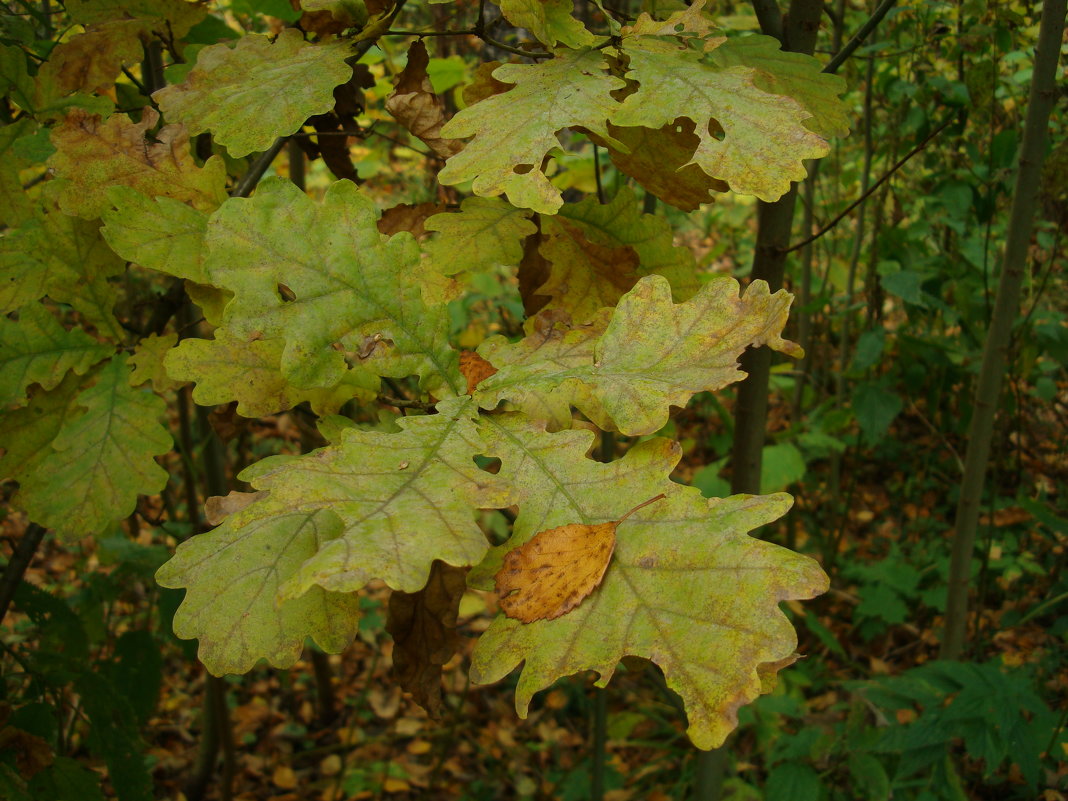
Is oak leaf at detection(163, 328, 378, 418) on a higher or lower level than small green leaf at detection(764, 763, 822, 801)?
higher

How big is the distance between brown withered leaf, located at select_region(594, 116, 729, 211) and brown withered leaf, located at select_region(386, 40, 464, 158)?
19 cm

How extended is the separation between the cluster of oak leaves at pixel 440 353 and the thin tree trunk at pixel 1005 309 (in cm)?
117

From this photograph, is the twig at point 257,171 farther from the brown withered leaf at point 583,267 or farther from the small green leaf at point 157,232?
the brown withered leaf at point 583,267

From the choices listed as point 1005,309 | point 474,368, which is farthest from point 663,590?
point 1005,309

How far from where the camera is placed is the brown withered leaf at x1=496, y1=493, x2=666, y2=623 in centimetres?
60

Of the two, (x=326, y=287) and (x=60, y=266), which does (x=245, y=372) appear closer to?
(x=326, y=287)

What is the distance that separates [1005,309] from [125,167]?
195cm

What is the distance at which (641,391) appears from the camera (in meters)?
0.68

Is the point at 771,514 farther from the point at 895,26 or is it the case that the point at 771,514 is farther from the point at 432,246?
the point at 895,26

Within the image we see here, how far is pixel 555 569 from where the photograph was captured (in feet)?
2.00

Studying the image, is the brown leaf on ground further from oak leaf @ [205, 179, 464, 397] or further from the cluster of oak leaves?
oak leaf @ [205, 179, 464, 397]

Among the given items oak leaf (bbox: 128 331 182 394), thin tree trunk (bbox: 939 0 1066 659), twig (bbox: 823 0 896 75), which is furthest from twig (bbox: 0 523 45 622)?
thin tree trunk (bbox: 939 0 1066 659)

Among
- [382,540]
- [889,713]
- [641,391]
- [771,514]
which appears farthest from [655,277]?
[889,713]

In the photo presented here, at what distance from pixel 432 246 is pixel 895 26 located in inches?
116
